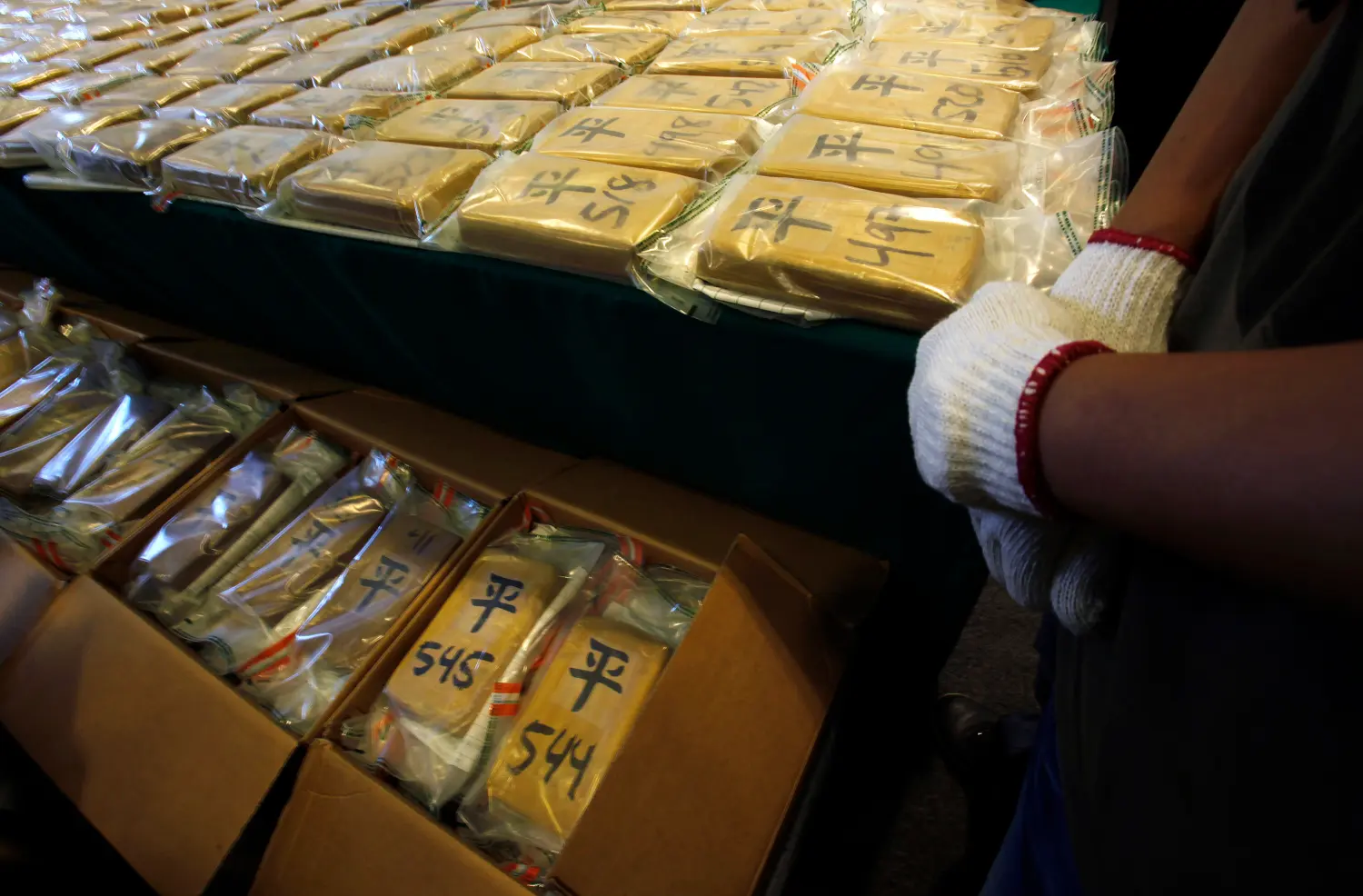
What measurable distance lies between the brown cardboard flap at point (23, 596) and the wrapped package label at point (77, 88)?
1.17m

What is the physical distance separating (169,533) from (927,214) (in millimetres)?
1244

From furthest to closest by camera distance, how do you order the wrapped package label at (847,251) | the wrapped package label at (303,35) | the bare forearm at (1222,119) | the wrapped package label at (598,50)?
the wrapped package label at (303,35), the wrapped package label at (598,50), the wrapped package label at (847,251), the bare forearm at (1222,119)

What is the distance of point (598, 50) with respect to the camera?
1.31 m

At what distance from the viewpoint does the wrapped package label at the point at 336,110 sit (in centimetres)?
125

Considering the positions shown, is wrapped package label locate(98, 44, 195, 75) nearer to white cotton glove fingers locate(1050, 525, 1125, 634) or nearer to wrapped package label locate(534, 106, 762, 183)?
wrapped package label locate(534, 106, 762, 183)

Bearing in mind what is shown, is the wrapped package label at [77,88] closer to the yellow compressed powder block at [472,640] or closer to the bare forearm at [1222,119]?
the yellow compressed powder block at [472,640]

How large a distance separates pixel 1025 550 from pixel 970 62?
0.91 meters

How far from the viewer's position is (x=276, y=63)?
5.29ft

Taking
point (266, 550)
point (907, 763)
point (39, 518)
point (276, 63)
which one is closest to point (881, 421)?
point (907, 763)

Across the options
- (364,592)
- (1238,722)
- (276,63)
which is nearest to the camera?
(1238,722)

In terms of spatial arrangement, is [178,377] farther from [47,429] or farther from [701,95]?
[701,95]

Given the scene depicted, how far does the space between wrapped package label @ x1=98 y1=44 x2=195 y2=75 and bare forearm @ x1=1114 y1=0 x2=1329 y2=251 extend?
2.25m

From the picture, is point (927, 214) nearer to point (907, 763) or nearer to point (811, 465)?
point (811, 465)

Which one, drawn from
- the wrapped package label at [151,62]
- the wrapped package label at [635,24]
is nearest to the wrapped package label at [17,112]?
the wrapped package label at [151,62]
